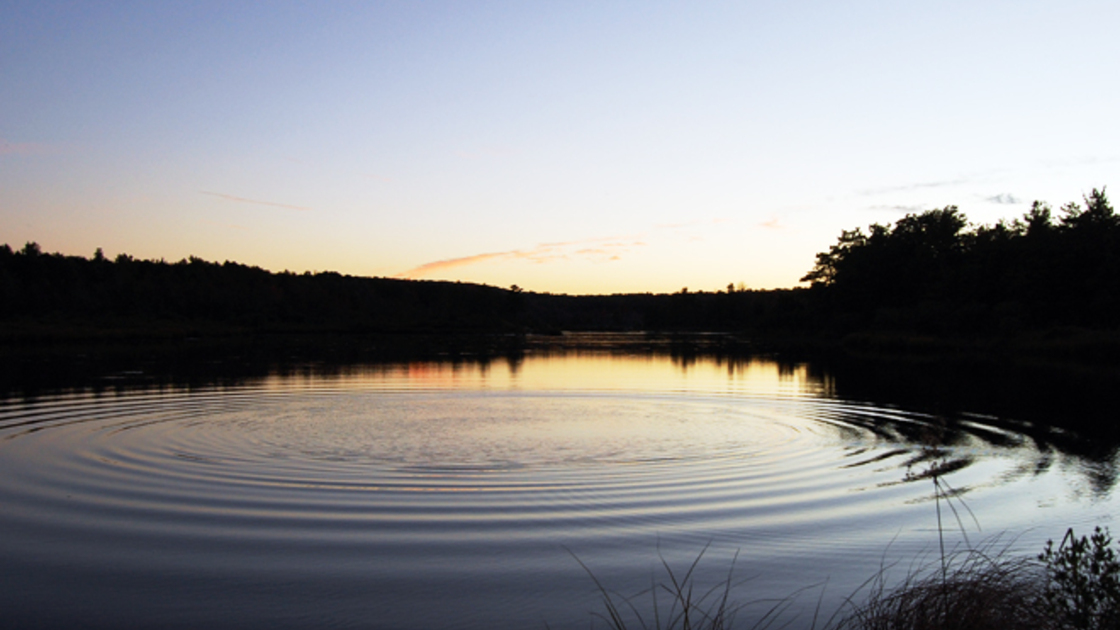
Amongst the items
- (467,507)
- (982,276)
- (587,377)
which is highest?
(982,276)

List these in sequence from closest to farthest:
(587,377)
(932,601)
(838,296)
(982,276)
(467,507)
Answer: (932,601), (467,507), (587,377), (982,276), (838,296)

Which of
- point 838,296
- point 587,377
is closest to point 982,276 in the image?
point 838,296

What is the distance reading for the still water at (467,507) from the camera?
6.71 m

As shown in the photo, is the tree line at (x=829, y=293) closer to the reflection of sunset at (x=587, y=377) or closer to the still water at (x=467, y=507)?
the reflection of sunset at (x=587, y=377)

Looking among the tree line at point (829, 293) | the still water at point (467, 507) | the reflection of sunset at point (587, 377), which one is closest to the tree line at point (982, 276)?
the tree line at point (829, 293)

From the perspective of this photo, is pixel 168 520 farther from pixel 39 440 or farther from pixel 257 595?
pixel 39 440

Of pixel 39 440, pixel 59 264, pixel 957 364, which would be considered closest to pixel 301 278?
pixel 59 264

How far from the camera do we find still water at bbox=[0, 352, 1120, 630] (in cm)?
671

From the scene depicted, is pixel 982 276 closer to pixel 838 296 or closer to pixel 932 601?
pixel 838 296

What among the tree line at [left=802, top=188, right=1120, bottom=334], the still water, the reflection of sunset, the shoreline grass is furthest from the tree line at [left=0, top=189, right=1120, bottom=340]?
the shoreline grass

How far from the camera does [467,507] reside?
9.82 meters

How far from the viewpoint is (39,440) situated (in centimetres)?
1473

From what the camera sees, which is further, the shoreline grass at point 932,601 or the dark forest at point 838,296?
the dark forest at point 838,296

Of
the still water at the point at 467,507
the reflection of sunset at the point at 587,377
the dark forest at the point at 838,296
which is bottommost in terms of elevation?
the still water at the point at 467,507
